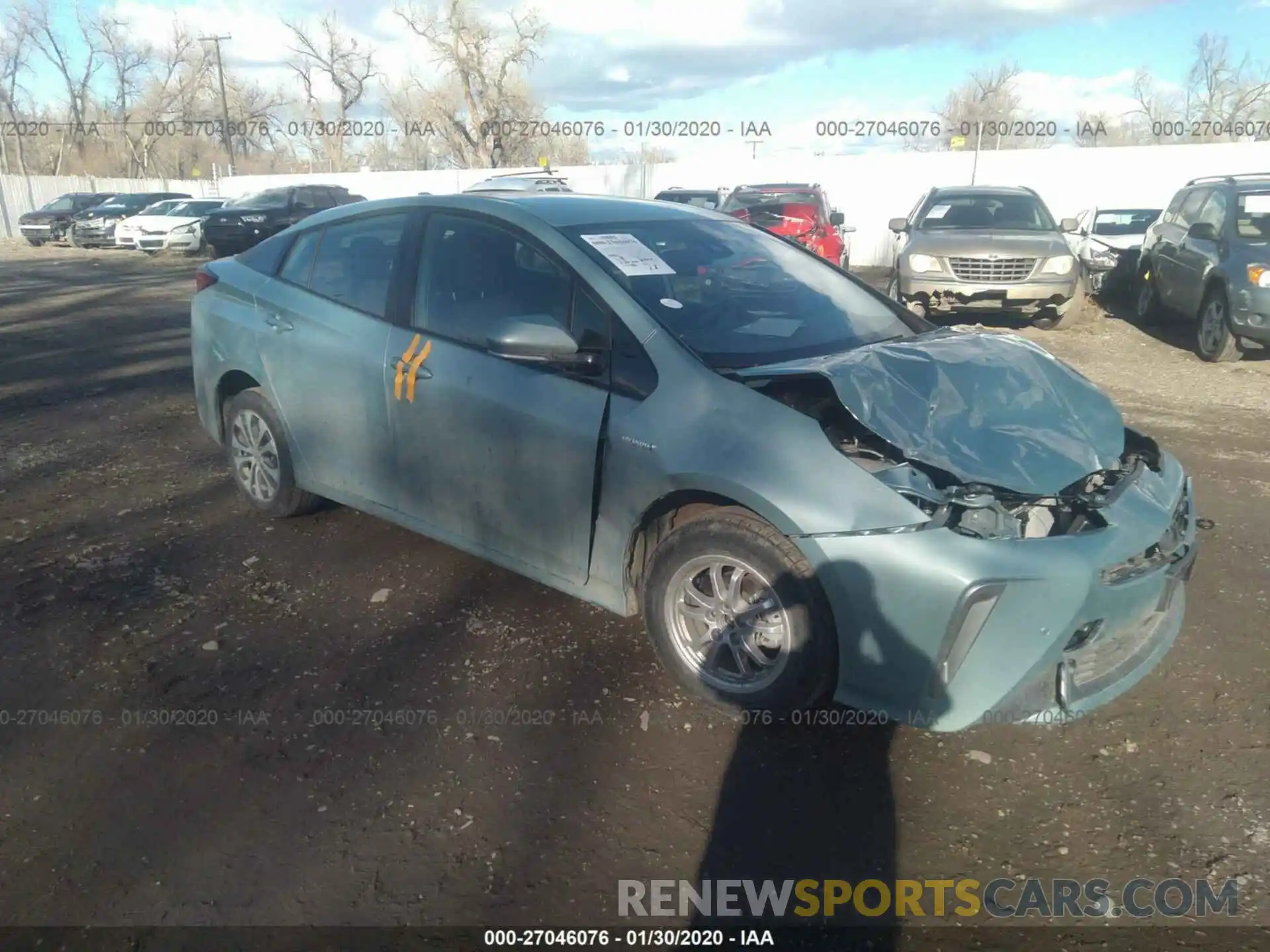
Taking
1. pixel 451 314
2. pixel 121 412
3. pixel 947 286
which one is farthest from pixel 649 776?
pixel 947 286

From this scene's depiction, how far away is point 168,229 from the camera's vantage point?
2370cm

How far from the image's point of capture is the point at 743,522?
313cm

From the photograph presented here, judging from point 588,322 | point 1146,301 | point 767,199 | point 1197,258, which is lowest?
point 1146,301

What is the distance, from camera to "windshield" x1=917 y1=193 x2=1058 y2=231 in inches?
467

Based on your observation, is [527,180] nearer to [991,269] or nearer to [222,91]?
[991,269]

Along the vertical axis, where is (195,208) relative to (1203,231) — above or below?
below

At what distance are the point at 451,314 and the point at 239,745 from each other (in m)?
1.82

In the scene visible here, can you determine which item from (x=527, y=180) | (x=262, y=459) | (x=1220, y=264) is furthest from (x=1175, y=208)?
(x=527, y=180)

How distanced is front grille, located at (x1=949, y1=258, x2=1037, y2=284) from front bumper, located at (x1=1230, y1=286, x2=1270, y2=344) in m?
2.09

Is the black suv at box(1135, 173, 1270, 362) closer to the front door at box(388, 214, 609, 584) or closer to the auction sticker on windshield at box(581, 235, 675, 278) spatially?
the auction sticker on windshield at box(581, 235, 675, 278)

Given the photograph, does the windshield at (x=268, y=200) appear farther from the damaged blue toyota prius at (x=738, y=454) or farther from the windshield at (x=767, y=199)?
the damaged blue toyota prius at (x=738, y=454)

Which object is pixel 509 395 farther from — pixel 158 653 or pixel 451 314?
pixel 158 653

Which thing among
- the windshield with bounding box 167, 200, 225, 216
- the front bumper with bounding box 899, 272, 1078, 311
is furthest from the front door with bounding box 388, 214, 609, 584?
the windshield with bounding box 167, 200, 225, 216

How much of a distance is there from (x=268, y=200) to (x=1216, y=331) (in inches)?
796
